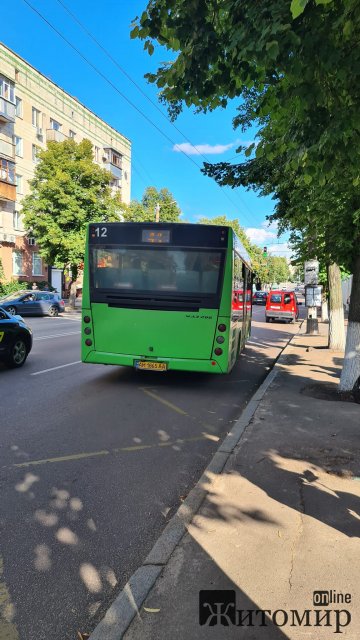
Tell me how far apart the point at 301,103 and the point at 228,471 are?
340 cm

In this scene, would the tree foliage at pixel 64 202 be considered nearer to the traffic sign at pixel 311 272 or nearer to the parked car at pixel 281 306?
the parked car at pixel 281 306

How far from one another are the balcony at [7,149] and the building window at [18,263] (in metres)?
7.10

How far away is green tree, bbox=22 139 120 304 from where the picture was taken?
31578mm

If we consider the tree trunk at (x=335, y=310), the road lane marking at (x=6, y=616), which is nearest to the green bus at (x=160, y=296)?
the road lane marking at (x=6, y=616)

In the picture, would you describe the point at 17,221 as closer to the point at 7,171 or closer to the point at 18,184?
the point at 18,184

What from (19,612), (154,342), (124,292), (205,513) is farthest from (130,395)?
(19,612)

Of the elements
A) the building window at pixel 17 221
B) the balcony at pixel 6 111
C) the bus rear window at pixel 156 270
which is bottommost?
the bus rear window at pixel 156 270

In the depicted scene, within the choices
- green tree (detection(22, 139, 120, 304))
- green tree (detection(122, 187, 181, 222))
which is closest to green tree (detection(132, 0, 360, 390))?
green tree (detection(22, 139, 120, 304))

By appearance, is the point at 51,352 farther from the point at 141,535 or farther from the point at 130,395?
the point at 141,535

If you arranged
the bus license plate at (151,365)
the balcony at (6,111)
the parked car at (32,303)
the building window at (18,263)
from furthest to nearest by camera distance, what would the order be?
the building window at (18,263)
the balcony at (6,111)
the parked car at (32,303)
the bus license plate at (151,365)

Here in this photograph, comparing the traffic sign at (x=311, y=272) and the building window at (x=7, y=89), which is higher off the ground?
the building window at (x=7, y=89)

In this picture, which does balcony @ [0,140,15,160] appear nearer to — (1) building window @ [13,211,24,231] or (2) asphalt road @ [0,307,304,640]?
(1) building window @ [13,211,24,231]

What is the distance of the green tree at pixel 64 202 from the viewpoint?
104 ft

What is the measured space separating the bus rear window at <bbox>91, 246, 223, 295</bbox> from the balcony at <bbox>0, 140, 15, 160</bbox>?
28.8 metres
